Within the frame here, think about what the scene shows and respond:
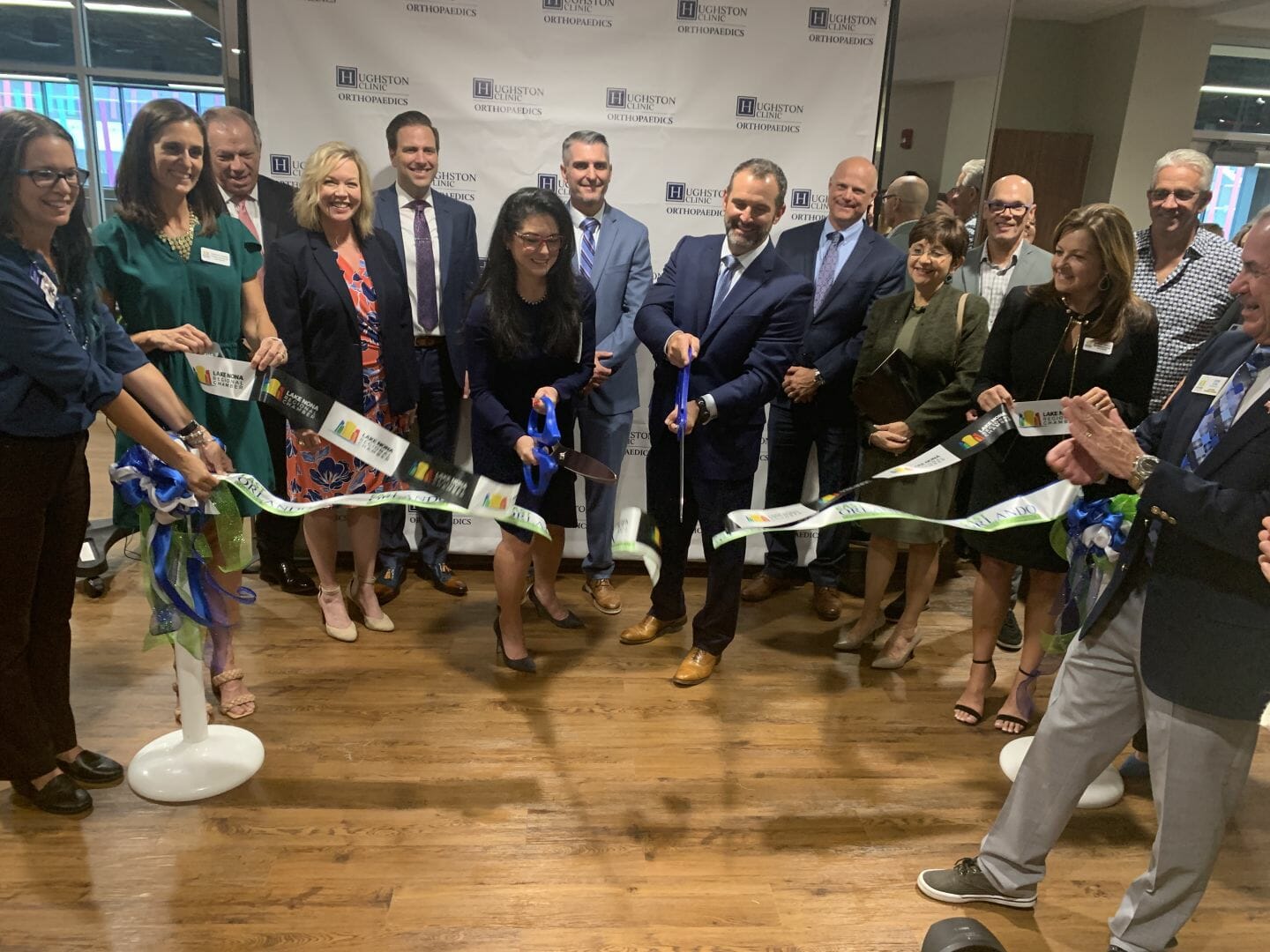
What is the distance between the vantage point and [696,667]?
3.30 m

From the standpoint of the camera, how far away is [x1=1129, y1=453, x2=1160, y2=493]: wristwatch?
1.75 meters

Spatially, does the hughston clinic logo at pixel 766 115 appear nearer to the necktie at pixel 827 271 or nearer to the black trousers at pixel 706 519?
the necktie at pixel 827 271

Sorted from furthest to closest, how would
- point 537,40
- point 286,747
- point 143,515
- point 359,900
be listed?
1. point 537,40
2. point 286,747
3. point 143,515
4. point 359,900

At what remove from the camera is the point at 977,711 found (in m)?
3.14

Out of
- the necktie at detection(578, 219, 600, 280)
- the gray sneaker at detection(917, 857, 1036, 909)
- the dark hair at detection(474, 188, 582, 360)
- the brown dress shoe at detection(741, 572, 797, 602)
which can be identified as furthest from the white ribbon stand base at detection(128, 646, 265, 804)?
the brown dress shoe at detection(741, 572, 797, 602)

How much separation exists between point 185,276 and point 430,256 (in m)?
1.19

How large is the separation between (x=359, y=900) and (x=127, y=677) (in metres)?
1.61

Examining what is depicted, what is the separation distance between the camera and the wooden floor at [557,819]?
2.12 metres

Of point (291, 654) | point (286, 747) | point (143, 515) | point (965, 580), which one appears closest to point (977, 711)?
point (965, 580)

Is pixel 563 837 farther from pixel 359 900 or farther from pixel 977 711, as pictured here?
pixel 977 711

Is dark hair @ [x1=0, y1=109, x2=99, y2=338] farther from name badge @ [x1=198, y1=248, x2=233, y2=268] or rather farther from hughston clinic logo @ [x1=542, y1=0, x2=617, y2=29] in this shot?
hughston clinic logo @ [x1=542, y1=0, x2=617, y2=29]

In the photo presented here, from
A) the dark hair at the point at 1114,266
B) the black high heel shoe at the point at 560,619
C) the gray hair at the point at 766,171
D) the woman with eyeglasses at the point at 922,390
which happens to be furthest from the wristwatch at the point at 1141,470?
the black high heel shoe at the point at 560,619

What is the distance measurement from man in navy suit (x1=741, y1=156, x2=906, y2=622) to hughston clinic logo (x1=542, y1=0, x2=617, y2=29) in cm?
125

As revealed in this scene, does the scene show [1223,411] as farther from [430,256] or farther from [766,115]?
[430,256]
